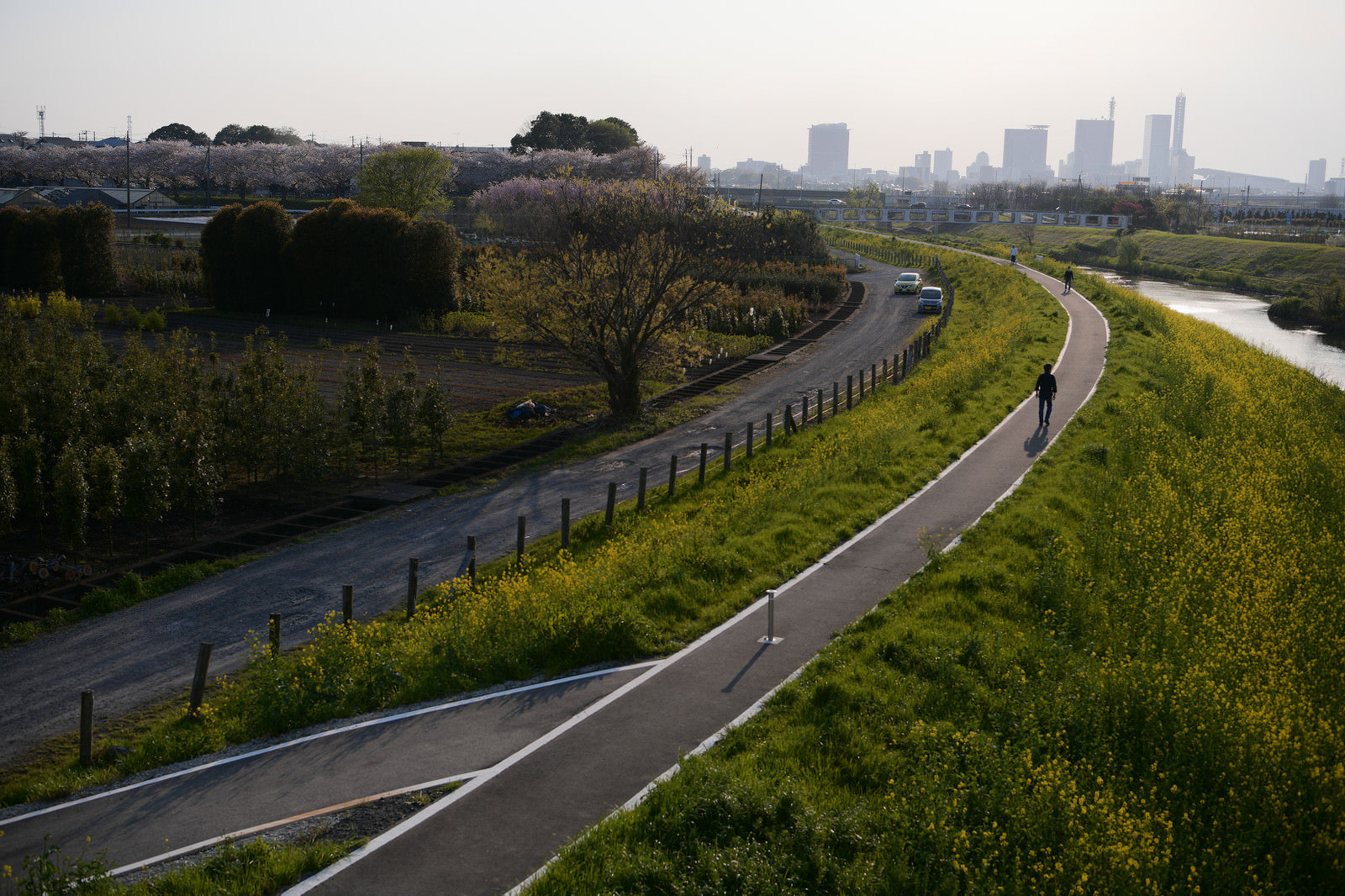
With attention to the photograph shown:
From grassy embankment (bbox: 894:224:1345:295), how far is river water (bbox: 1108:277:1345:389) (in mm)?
3642

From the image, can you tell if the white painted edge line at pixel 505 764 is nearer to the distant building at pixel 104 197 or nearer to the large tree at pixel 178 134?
the distant building at pixel 104 197

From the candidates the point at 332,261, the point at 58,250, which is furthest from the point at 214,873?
the point at 58,250

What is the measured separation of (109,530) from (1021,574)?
17.8 m

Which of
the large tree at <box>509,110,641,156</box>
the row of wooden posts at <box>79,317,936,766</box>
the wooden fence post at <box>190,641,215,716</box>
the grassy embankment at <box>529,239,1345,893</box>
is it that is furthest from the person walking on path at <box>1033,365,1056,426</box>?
the large tree at <box>509,110,641,156</box>

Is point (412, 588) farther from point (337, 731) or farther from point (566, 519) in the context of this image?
point (337, 731)

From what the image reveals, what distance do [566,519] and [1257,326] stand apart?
6631 cm

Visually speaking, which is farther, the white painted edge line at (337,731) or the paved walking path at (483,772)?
the white painted edge line at (337,731)

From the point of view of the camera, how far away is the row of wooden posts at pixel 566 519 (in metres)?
13.1

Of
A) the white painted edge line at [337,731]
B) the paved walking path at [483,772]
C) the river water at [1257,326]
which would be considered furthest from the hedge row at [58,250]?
the river water at [1257,326]

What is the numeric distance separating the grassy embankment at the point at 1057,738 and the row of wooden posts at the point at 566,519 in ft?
10.1

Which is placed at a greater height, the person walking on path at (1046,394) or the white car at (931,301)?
the white car at (931,301)

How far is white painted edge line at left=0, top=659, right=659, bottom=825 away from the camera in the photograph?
1140 cm

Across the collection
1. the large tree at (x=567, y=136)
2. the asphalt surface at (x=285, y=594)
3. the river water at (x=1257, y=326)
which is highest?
the large tree at (x=567, y=136)

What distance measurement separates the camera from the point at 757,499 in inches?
822
